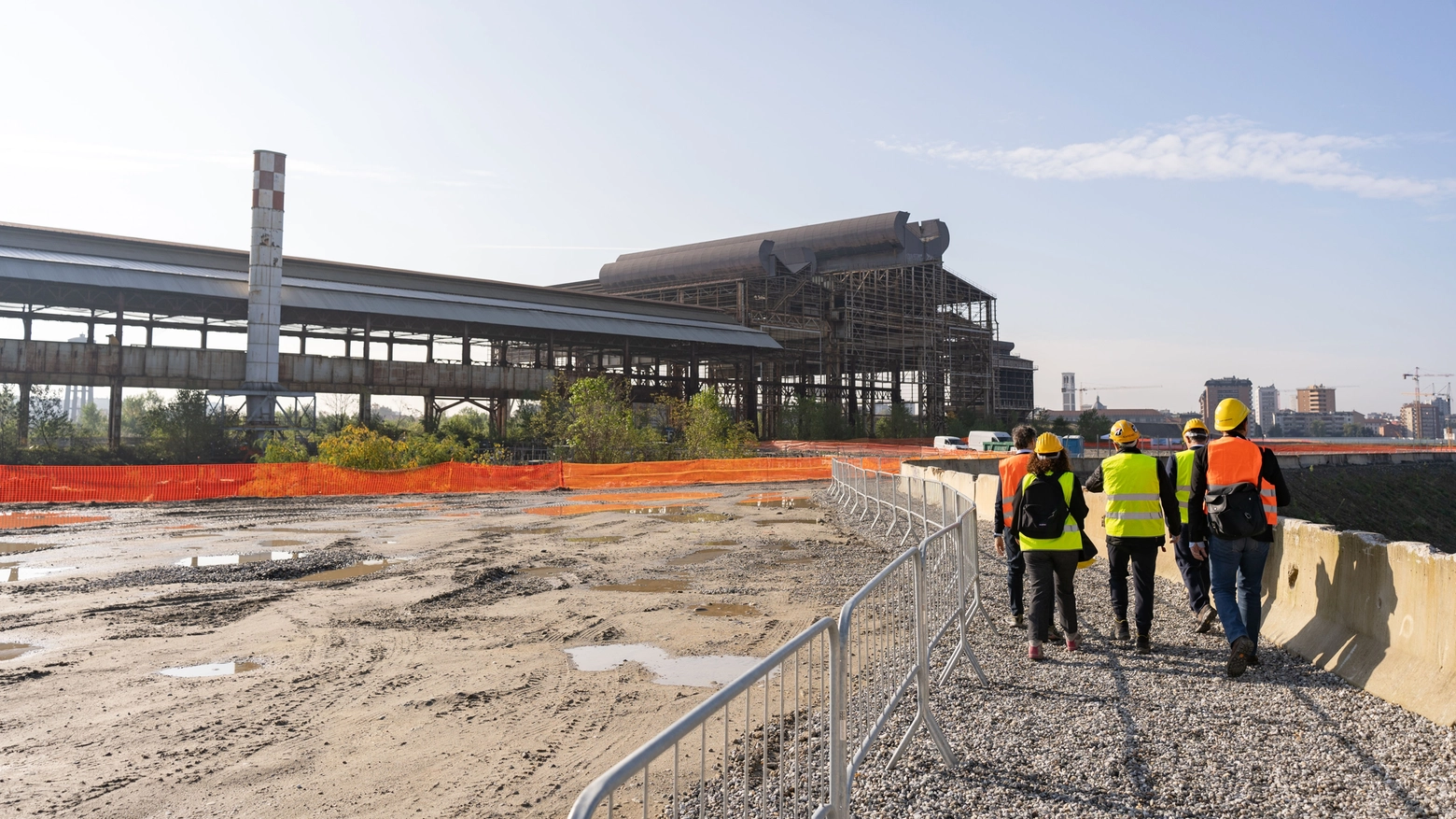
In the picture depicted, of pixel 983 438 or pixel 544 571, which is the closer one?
pixel 544 571

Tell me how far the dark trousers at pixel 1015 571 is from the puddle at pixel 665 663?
2792mm

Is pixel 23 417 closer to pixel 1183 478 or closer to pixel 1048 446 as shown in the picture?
pixel 1048 446

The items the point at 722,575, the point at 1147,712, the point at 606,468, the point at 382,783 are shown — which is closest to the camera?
the point at 382,783

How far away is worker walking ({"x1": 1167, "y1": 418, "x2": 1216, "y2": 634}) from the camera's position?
830 cm

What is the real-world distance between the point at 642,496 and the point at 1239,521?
23.7 meters

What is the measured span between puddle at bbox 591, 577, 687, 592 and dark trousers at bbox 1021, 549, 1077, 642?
19.3ft

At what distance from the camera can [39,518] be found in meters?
23.0

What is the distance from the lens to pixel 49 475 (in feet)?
92.3

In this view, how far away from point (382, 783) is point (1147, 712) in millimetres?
5403

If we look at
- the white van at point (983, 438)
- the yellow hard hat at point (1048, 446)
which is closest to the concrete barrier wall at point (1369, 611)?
the yellow hard hat at point (1048, 446)

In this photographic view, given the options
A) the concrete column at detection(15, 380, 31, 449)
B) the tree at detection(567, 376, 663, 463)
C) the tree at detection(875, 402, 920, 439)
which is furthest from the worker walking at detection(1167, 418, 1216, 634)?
the tree at detection(875, 402, 920, 439)

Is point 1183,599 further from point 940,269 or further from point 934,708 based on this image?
point 940,269

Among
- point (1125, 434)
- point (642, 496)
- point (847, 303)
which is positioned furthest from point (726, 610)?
point (847, 303)

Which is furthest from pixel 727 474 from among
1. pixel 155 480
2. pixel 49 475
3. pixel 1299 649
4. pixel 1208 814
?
pixel 1208 814
